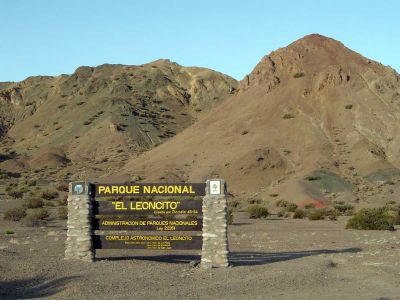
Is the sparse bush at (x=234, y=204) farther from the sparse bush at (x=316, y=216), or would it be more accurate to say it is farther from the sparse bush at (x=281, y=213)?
the sparse bush at (x=316, y=216)

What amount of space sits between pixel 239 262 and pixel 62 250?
6.84 m

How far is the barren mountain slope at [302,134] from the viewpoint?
59688 millimetres

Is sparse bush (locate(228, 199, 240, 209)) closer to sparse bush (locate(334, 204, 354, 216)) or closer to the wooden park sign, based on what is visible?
sparse bush (locate(334, 204, 354, 216))

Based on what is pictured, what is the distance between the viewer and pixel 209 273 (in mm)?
18719

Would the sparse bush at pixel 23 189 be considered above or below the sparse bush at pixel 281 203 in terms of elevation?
above

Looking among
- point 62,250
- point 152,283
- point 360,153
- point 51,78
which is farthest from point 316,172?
point 51,78


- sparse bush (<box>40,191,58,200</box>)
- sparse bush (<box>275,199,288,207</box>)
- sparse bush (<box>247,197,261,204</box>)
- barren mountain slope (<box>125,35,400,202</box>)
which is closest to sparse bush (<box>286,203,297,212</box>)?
sparse bush (<box>275,199,288,207</box>)

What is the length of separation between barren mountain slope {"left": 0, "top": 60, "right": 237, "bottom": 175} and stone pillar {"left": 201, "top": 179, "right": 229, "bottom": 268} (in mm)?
64800

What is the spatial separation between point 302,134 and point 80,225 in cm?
4859

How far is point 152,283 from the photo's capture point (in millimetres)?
17531

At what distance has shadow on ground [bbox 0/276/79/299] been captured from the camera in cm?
1652

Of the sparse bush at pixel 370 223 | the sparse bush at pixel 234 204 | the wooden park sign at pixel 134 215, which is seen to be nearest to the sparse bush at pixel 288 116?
the sparse bush at pixel 234 204

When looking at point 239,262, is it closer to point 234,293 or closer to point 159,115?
point 234,293

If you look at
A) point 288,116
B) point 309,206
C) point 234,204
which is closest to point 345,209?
point 309,206
